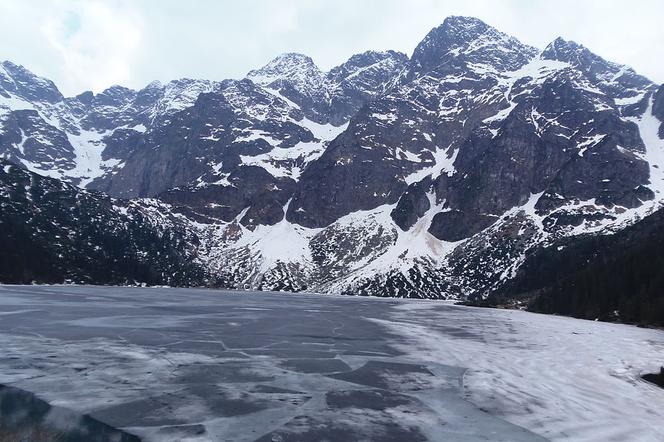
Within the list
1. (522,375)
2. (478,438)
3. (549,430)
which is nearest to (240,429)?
(478,438)

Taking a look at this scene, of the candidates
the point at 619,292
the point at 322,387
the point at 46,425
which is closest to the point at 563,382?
the point at 322,387

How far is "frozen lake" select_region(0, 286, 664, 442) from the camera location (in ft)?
59.5

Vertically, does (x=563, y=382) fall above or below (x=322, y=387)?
above

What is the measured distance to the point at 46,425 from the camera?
661 inches

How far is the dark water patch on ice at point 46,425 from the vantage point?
1561cm

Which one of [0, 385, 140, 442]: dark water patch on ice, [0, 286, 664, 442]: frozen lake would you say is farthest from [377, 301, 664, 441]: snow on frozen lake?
[0, 385, 140, 442]: dark water patch on ice

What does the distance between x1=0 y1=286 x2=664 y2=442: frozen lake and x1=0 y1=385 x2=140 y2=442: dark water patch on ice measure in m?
0.13

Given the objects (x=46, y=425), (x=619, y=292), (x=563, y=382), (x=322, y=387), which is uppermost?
(x=619, y=292)

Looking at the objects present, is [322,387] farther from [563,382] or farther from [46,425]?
[563,382]

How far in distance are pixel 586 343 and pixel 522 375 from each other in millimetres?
22730

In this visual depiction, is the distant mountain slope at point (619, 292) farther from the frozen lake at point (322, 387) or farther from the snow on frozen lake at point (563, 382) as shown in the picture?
the frozen lake at point (322, 387)

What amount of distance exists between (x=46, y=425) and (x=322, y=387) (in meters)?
11.4

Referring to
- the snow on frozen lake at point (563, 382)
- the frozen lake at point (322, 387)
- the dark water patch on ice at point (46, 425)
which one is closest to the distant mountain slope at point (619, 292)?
the snow on frozen lake at point (563, 382)

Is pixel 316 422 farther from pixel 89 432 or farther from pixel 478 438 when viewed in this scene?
pixel 89 432
